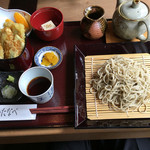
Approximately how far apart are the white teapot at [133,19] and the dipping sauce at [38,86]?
63 centimetres

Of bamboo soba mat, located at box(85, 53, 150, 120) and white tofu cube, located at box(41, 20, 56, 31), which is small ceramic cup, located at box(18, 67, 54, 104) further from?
white tofu cube, located at box(41, 20, 56, 31)

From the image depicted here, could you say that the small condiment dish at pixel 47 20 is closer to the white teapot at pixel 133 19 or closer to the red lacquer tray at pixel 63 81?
the red lacquer tray at pixel 63 81

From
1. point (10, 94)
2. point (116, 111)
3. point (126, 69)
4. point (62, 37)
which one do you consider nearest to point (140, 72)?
point (126, 69)

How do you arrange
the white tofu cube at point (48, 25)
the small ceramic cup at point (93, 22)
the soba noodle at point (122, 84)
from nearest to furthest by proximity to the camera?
the soba noodle at point (122, 84) < the small ceramic cup at point (93, 22) < the white tofu cube at point (48, 25)

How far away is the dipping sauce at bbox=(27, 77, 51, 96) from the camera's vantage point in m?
1.00

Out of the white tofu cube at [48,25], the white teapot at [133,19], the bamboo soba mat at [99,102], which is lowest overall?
the bamboo soba mat at [99,102]

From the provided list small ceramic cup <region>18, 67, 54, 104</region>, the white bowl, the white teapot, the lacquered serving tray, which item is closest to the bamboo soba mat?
the lacquered serving tray

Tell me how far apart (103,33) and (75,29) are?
0.86 feet

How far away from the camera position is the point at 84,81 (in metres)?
1.10

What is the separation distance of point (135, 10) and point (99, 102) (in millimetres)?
644

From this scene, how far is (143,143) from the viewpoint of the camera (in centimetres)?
119

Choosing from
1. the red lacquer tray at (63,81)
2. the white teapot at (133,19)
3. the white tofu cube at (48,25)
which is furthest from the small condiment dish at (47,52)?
the white teapot at (133,19)

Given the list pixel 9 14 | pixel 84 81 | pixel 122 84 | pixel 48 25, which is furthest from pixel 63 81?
pixel 9 14

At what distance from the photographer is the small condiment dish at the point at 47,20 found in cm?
121
